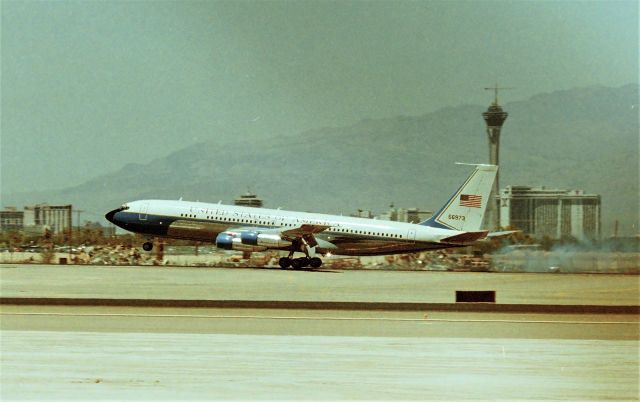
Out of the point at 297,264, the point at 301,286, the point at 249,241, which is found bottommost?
the point at 301,286

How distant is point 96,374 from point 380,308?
11.4 meters

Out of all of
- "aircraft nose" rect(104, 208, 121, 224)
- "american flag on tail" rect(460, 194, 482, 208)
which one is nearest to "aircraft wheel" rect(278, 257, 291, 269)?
"aircraft nose" rect(104, 208, 121, 224)

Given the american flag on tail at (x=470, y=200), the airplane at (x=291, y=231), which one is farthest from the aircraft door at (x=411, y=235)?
the american flag on tail at (x=470, y=200)

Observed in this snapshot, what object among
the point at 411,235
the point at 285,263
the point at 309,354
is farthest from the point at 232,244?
the point at 309,354

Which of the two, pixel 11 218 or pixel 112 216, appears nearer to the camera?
pixel 112 216

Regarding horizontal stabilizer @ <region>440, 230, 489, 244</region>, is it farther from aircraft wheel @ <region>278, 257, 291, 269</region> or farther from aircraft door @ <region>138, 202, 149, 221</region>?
aircraft door @ <region>138, 202, 149, 221</region>

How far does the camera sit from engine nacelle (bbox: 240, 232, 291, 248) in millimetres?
47656

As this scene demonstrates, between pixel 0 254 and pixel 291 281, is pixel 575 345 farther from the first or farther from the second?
pixel 0 254

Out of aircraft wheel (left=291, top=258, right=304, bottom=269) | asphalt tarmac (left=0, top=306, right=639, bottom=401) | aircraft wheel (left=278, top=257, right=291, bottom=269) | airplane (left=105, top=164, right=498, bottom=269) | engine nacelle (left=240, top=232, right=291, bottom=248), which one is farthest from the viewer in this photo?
aircraft wheel (left=278, top=257, right=291, bottom=269)

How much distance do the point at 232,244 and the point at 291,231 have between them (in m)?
3.36

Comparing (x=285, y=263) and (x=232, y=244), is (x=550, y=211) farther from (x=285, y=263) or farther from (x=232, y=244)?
(x=232, y=244)

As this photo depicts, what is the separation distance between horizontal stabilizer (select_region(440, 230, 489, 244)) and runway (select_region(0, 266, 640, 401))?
81.8 feet

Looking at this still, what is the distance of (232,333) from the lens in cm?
1802

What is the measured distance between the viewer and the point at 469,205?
51.9 meters
